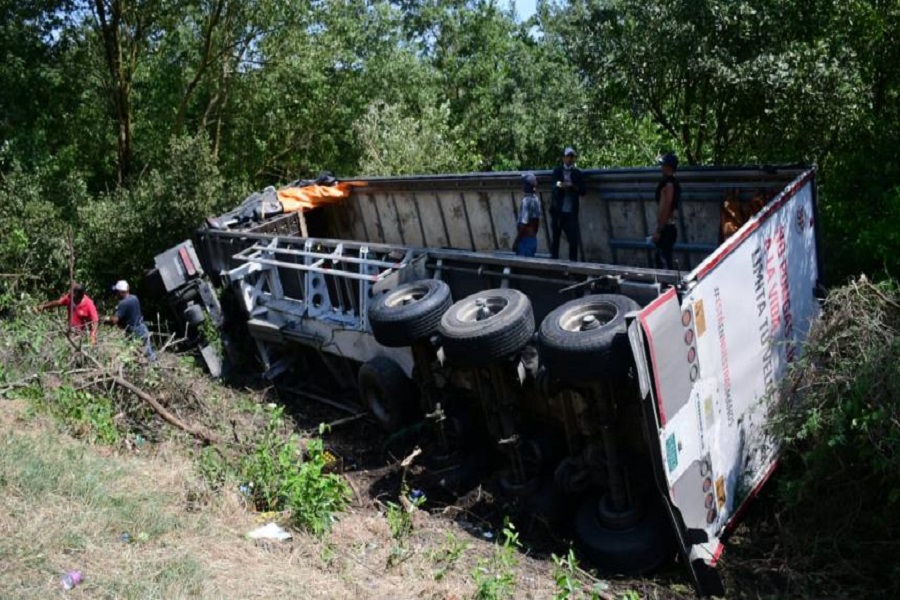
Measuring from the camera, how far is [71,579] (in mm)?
4820

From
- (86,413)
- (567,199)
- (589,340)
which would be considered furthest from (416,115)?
(589,340)

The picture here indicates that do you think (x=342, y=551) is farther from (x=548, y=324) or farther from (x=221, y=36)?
(x=221, y=36)

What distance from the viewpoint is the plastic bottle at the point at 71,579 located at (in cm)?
478

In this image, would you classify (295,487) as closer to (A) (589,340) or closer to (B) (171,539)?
(B) (171,539)

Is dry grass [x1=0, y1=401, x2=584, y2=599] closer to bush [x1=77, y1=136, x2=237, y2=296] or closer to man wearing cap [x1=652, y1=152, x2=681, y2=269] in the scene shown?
man wearing cap [x1=652, y1=152, x2=681, y2=269]

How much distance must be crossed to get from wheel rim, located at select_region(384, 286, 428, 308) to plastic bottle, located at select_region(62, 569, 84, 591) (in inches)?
138

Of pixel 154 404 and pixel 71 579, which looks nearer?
pixel 71 579

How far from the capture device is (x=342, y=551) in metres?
5.89

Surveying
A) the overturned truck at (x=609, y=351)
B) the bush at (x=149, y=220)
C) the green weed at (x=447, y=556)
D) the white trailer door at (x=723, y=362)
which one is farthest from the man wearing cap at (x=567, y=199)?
the bush at (x=149, y=220)

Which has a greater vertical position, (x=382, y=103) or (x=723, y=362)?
(x=382, y=103)

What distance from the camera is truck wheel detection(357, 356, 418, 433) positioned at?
321 inches

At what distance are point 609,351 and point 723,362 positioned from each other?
0.92 meters

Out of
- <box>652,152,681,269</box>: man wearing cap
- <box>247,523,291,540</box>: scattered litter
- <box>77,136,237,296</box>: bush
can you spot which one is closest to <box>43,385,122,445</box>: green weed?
<box>247,523,291,540</box>: scattered litter

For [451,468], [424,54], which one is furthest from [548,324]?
[424,54]
